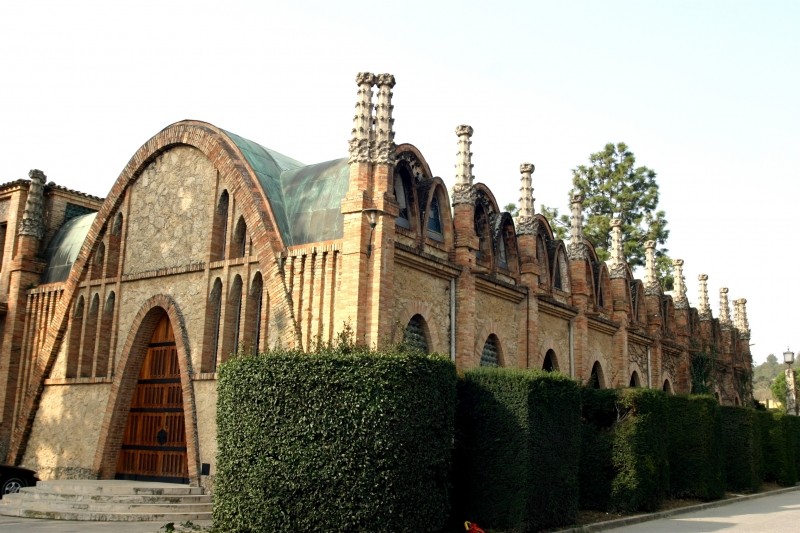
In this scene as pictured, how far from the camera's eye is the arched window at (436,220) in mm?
18531

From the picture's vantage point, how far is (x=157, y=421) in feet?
60.3

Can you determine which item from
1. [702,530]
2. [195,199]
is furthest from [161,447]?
[702,530]

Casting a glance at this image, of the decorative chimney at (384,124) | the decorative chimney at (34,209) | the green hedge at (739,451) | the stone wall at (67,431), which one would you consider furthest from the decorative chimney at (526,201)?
the decorative chimney at (34,209)

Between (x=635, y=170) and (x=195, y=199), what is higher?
(x=635, y=170)

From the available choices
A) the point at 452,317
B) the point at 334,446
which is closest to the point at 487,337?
the point at 452,317

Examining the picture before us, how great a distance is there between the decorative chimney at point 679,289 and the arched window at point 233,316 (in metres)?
22.5

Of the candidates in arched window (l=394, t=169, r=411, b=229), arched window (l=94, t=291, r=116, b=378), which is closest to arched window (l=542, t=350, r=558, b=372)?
arched window (l=394, t=169, r=411, b=229)

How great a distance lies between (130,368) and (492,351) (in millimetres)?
8515

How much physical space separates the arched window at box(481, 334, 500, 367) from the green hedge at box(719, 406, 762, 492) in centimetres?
720

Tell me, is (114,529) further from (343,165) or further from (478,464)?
(343,165)

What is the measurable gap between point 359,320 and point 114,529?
17.4 feet

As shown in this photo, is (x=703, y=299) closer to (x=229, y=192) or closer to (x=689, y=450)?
(x=689, y=450)

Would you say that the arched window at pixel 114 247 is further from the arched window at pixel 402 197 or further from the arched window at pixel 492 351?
the arched window at pixel 492 351

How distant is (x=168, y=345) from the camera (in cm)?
1856
